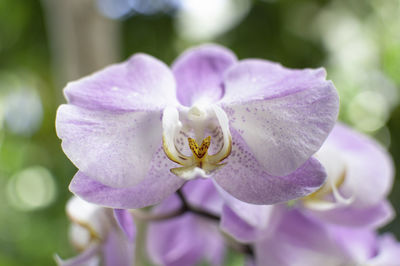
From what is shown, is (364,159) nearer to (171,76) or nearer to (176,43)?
(171,76)

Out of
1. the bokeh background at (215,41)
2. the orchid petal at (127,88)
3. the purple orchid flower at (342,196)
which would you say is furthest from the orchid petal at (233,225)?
the bokeh background at (215,41)

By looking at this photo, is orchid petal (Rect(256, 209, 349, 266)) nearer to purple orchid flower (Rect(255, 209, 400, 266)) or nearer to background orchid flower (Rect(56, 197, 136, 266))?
purple orchid flower (Rect(255, 209, 400, 266))

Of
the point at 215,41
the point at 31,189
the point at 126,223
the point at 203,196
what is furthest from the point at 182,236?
the point at 215,41

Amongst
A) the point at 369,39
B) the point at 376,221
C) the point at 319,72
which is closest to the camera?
the point at 319,72

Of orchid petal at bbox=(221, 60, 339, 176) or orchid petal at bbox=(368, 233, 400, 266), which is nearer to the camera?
orchid petal at bbox=(221, 60, 339, 176)

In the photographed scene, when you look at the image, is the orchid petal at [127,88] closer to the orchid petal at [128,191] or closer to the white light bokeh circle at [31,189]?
the orchid petal at [128,191]

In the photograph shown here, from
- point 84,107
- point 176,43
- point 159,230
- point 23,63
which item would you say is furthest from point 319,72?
point 23,63

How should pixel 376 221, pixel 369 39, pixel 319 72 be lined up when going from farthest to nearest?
pixel 369 39 → pixel 376 221 → pixel 319 72

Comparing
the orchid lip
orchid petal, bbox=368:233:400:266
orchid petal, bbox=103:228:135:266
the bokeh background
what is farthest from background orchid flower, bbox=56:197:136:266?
the bokeh background
